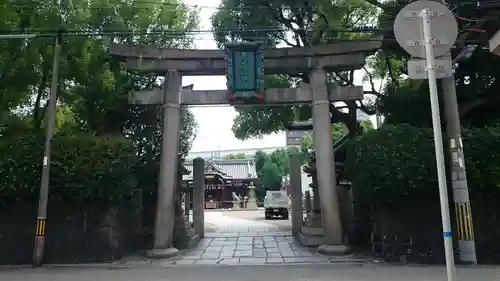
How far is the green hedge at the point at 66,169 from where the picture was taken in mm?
10531

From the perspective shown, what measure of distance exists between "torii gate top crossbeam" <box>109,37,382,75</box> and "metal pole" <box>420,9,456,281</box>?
26.6 feet

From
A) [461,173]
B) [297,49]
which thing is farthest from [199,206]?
[461,173]

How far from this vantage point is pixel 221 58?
12664 millimetres

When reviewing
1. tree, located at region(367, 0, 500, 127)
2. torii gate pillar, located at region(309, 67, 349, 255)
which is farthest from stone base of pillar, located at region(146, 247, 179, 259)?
tree, located at region(367, 0, 500, 127)

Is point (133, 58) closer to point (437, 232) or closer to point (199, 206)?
point (199, 206)

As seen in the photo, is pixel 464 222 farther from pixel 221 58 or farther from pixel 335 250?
pixel 221 58

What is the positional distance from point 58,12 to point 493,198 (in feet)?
42.7

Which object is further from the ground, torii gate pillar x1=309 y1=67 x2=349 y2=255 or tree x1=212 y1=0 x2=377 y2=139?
tree x1=212 y1=0 x2=377 y2=139

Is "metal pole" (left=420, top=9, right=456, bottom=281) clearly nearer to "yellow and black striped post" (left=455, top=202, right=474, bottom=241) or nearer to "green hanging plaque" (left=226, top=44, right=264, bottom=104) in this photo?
"yellow and black striped post" (left=455, top=202, right=474, bottom=241)

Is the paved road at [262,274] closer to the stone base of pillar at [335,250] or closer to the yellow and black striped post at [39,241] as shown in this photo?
the yellow and black striped post at [39,241]

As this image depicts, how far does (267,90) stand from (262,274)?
5800 millimetres

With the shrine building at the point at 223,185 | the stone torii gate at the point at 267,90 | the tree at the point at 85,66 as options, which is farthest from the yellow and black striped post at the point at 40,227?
the shrine building at the point at 223,185

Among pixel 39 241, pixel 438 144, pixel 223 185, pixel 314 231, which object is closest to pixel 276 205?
pixel 223 185

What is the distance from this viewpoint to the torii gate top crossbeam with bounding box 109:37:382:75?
1236 centimetres
